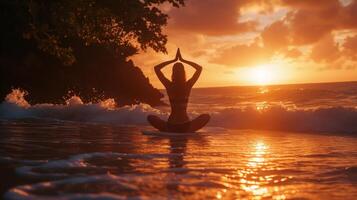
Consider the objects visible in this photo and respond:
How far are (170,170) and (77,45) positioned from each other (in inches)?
1193

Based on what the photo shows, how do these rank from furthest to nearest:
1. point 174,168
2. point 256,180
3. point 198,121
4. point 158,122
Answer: point 158,122 < point 198,121 < point 174,168 < point 256,180

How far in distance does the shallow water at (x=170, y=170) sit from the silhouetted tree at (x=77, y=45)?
2588 millimetres

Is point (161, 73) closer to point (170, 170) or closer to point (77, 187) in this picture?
point (170, 170)

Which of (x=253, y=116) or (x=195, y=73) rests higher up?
(x=195, y=73)

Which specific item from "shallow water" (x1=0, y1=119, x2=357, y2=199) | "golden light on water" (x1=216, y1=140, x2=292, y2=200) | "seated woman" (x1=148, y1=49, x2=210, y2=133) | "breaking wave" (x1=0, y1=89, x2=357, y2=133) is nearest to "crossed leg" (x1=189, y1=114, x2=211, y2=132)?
"seated woman" (x1=148, y1=49, x2=210, y2=133)

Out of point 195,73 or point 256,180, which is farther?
point 195,73

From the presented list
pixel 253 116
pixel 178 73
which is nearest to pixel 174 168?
pixel 178 73

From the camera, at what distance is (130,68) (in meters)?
47.8

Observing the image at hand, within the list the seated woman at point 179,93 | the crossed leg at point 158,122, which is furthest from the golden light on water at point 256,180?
the crossed leg at point 158,122

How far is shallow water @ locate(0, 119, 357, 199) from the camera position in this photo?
5.44 metres

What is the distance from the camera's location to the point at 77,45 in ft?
Result: 117

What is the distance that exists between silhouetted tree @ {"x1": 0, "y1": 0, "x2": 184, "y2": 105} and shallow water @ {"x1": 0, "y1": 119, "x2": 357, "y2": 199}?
2.59 meters

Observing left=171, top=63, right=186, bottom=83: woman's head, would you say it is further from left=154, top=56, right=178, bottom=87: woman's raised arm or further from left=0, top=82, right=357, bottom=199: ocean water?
A: left=0, top=82, right=357, bottom=199: ocean water

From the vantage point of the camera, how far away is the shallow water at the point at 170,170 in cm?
544
